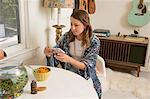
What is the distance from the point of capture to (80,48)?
68.3 inches

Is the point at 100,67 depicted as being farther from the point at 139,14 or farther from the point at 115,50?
the point at 139,14

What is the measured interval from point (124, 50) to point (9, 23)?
6.01 feet

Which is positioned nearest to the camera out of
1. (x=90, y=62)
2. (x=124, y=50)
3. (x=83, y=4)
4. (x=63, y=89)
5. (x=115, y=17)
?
(x=63, y=89)

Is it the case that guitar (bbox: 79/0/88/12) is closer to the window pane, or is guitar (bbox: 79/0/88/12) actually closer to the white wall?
the white wall

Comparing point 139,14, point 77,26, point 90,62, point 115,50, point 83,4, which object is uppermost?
point 83,4

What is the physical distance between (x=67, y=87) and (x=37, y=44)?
3.37ft

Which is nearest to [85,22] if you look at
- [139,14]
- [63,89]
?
[63,89]

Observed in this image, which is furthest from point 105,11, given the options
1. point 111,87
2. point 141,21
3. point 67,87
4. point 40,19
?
point 67,87

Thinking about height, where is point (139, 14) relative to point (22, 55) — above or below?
above

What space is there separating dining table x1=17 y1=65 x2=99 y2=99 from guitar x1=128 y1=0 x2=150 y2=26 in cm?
212

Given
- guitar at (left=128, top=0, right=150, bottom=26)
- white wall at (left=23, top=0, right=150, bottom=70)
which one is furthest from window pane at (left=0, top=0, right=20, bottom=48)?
guitar at (left=128, top=0, right=150, bottom=26)

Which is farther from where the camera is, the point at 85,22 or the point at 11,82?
the point at 85,22

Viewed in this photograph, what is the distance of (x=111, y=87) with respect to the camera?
261 centimetres

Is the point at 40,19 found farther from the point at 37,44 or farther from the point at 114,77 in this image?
the point at 114,77
